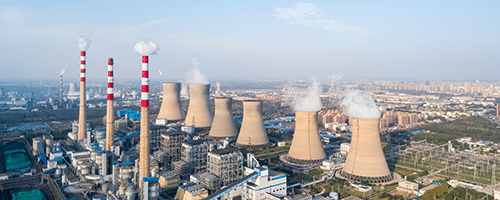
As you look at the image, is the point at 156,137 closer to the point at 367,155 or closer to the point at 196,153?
the point at 196,153

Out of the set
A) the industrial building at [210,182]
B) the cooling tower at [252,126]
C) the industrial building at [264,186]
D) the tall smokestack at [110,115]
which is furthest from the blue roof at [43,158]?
the industrial building at [264,186]

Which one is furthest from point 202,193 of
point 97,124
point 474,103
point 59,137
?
point 474,103

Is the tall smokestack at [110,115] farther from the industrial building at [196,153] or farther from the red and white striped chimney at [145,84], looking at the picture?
the red and white striped chimney at [145,84]

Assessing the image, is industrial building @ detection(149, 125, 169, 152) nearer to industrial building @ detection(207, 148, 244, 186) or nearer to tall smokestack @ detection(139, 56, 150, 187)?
tall smokestack @ detection(139, 56, 150, 187)

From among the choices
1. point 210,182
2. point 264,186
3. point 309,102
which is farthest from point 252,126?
point 264,186

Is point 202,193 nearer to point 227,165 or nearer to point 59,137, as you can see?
point 227,165

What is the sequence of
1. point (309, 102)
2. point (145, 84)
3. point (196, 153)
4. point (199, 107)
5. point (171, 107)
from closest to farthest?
point (145, 84) → point (196, 153) → point (309, 102) → point (199, 107) → point (171, 107)
